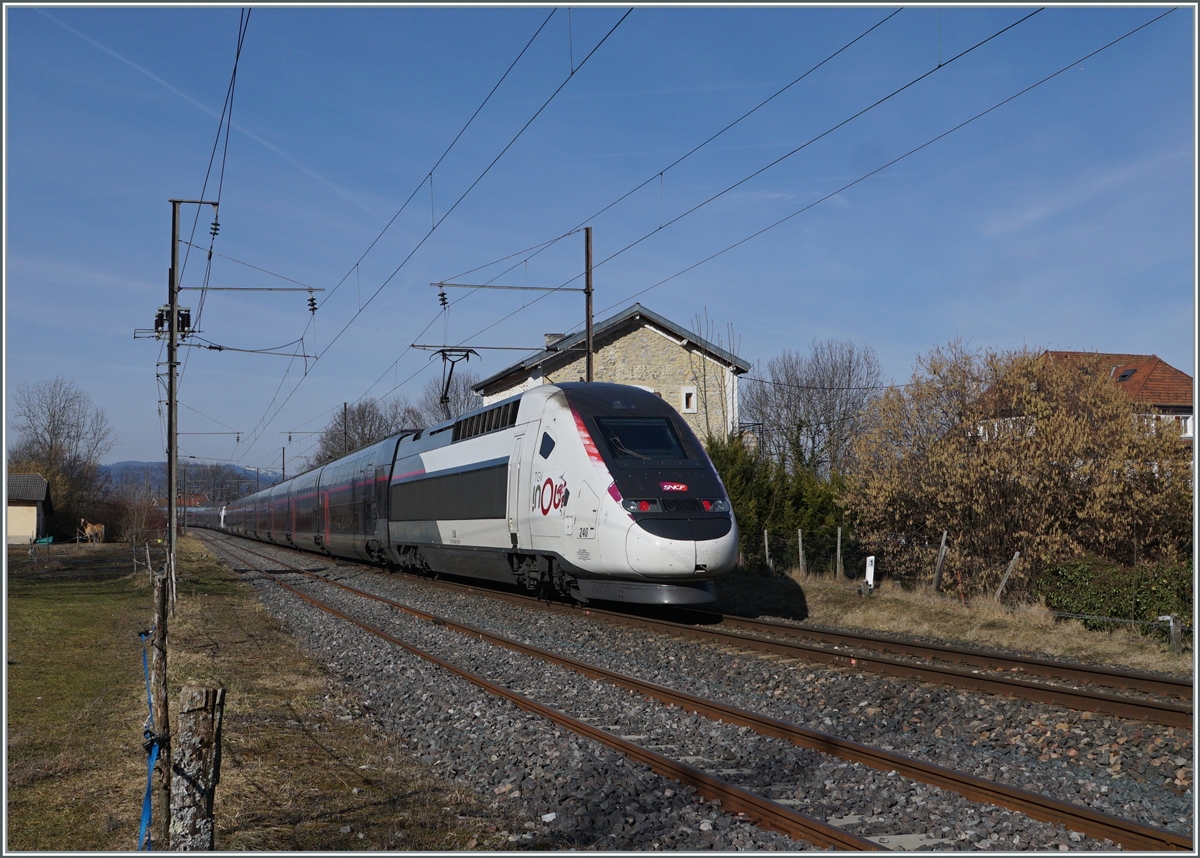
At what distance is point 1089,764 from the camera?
714cm

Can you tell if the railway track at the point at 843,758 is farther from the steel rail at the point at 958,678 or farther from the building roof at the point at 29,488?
the building roof at the point at 29,488

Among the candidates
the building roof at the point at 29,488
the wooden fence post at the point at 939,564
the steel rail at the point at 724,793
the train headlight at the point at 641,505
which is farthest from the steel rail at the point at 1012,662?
the building roof at the point at 29,488

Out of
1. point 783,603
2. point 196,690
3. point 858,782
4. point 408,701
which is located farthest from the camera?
point 783,603

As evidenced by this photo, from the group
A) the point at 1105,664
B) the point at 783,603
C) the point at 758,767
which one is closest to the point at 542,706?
the point at 758,767

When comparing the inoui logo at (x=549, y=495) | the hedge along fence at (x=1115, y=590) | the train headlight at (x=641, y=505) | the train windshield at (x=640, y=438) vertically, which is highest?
the train windshield at (x=640, y=438)

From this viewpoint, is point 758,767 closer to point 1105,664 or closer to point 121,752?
point 121,752

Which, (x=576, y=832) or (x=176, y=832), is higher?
(x=176, y=832)

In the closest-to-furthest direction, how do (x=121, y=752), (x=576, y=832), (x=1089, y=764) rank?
1. (x=576, y=832)
2. (x=1089, y=764)
3. (x=121, y=752)

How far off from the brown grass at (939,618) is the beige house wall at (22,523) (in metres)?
48.6

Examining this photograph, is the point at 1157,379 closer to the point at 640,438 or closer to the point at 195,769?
the point at 640,438

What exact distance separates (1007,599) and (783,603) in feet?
13.5

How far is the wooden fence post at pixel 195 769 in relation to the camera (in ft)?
14.6

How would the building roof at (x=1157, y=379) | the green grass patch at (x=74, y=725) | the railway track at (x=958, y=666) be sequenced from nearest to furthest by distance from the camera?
the green grass patch at (x=74, y=725)
the railway track at (x=958, y=666)
the building roof at (x=1157, y=379)

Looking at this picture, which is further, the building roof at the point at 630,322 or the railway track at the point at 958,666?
the building roof at the point at 630,322
